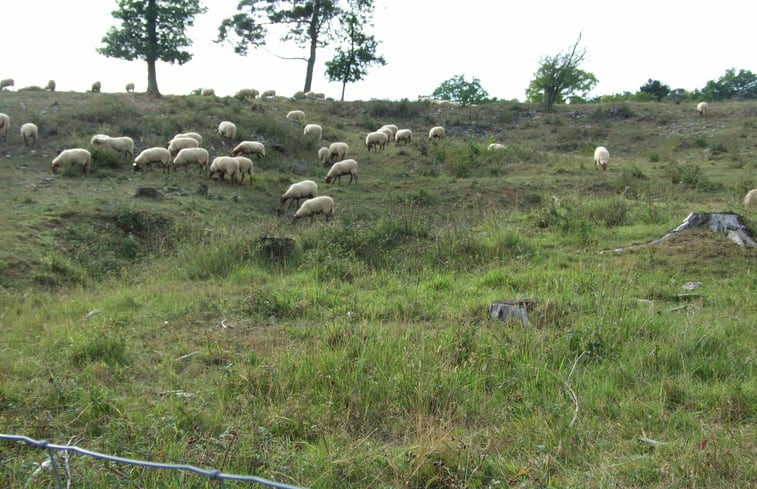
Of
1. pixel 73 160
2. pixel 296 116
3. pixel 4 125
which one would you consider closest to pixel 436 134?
pixel 296 116

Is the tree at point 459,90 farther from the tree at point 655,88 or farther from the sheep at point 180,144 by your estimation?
the sheep at point 180,144

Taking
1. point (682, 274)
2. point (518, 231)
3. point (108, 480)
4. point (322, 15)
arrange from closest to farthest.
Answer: point (108, 480), point (682, 274), point (518, 231), point (322, 15)

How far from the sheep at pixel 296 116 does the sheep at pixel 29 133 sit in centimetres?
988

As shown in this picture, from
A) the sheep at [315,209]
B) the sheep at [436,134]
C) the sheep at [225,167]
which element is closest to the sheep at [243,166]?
the sheep at [225,167]

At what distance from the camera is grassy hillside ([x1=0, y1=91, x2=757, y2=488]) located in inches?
139

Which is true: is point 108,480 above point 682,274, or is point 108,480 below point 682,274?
below

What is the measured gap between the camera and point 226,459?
11.4ft

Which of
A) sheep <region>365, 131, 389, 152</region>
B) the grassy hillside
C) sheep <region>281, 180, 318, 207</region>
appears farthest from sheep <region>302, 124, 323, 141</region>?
the grassy hillside

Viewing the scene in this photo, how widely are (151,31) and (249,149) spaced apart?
10318 millimetres

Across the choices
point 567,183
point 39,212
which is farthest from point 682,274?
point 39,212

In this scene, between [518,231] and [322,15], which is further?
[322,15]

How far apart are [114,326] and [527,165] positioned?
1518cm

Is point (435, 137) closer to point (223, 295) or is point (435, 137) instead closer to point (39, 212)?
point (39, 212)

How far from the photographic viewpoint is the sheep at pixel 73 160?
1504 centimetres
